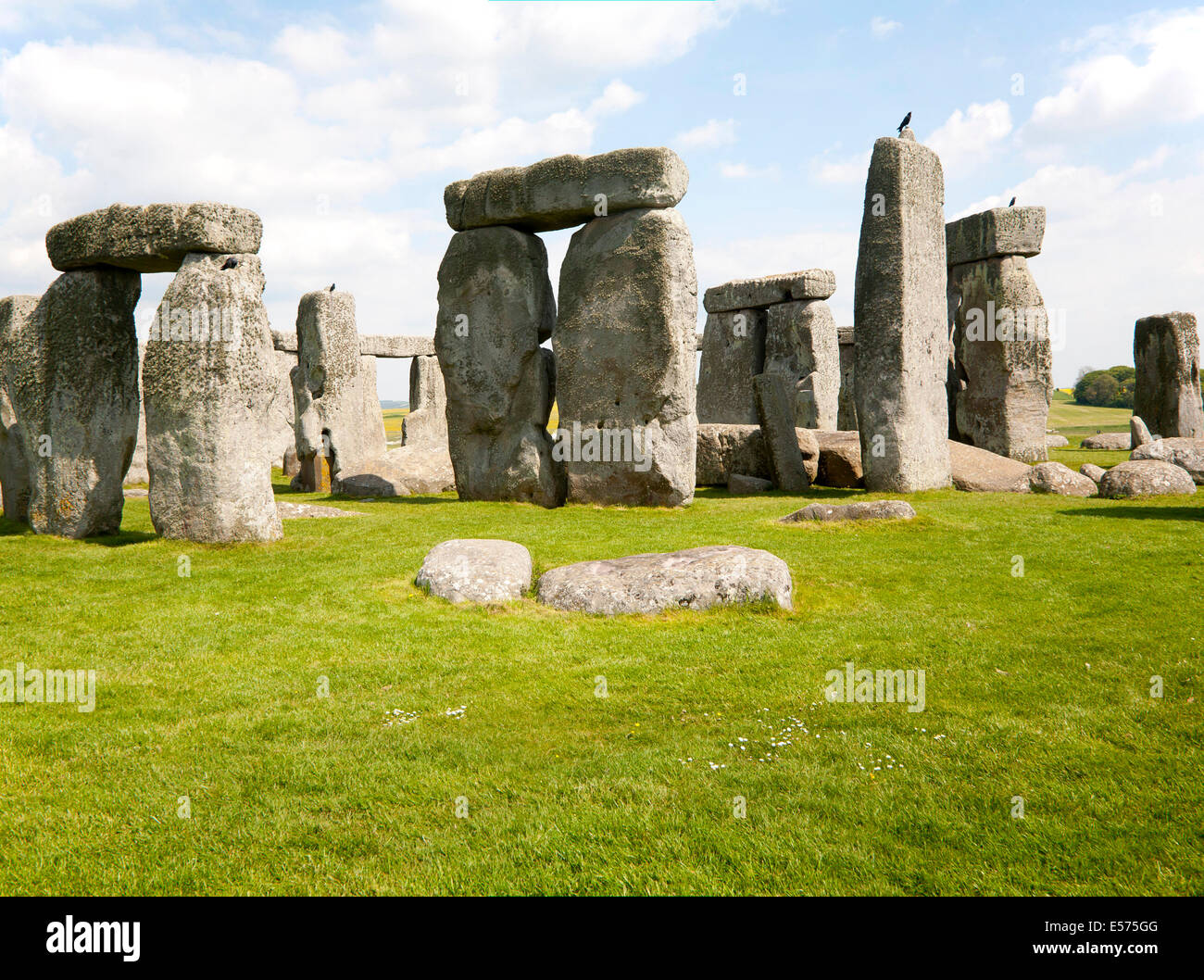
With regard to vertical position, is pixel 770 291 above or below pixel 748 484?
above

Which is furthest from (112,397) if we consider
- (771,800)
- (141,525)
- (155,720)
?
(771,800)

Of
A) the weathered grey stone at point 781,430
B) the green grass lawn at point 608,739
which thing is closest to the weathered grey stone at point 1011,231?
the weathered grey stone at point 781,430

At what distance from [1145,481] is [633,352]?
21.8 ft

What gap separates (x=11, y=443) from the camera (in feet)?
34.0

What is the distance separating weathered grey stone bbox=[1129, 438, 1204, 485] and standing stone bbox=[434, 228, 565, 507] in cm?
922

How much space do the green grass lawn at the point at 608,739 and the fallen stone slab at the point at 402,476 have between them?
24.0 ft

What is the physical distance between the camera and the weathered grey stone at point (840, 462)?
44.2 ft

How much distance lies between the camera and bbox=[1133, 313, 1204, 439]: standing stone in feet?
59.7

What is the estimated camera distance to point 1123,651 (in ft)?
16.0

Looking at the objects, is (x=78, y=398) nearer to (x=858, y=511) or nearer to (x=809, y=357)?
(x=858, y=511)

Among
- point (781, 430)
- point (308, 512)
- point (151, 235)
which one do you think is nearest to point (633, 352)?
point (781, 430)

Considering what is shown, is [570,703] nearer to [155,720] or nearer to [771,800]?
[771,800]

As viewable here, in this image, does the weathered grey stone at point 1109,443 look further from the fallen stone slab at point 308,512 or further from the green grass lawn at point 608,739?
the fallen stone slab at point 308,512
